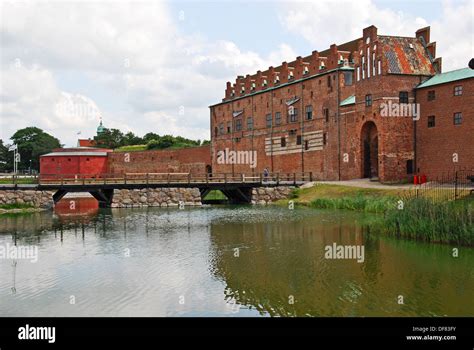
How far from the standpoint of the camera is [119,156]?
2776 inches

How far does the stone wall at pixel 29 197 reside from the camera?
115 ft

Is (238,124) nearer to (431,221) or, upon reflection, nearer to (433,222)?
(431,221)

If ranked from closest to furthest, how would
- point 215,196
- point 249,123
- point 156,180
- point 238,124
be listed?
point 156,180 → point 215,196 → point 249,123 → point 238,124

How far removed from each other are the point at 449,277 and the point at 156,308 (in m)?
7.29

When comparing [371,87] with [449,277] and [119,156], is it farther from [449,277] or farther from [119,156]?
[119,156]

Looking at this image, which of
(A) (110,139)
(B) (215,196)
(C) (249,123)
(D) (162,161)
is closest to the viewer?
(B) (215,196)

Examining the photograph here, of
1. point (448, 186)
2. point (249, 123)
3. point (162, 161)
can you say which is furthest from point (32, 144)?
point (448, 186)

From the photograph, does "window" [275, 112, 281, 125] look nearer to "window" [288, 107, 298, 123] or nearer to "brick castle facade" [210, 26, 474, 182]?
"brick castle facade" [210, 26, 474, 182]

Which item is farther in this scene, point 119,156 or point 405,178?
point 119,156

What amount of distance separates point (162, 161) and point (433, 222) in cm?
5290

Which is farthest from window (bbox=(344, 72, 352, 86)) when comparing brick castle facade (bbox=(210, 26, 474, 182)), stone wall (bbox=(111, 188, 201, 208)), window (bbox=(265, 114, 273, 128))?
stone wall (bbox=(111, 188, 201, 208))

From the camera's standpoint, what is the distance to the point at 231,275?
14.5 meters
